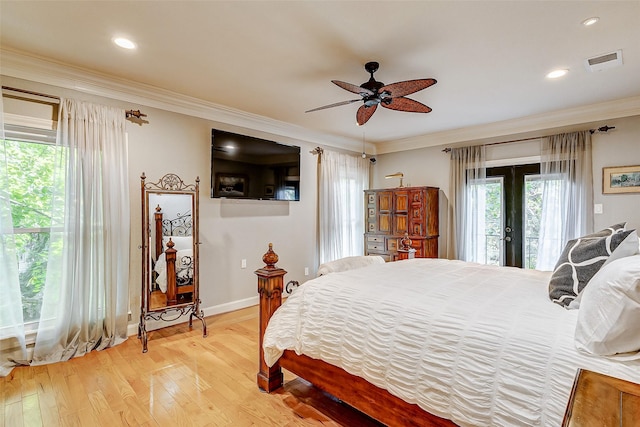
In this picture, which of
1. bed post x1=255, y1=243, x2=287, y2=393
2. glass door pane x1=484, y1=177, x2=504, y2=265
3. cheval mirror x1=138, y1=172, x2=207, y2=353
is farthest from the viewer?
glass door pane x1=484, y1=177, x2=504, y2=265

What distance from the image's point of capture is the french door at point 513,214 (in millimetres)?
4285

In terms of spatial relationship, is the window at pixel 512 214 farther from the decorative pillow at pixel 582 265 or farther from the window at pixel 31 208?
the window at pixel 31 208

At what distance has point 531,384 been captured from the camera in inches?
44.8

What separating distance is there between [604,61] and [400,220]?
3024 mm

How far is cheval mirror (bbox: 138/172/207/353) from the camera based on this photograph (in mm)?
3074

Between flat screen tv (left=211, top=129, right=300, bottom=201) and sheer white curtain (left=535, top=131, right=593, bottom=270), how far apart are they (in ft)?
11.2

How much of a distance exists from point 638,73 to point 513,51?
4.81ft

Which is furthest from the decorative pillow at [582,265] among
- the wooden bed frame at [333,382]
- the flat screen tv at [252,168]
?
the flat screen tv at [252,168]

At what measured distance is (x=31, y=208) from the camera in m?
2.74

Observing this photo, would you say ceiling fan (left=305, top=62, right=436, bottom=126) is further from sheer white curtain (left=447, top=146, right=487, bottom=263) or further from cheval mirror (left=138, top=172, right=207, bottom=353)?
sheer white curtain (left=447, top=146, right=487, bottom=263)

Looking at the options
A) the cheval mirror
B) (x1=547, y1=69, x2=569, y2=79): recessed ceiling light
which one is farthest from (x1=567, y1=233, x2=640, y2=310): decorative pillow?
the cheval mirror

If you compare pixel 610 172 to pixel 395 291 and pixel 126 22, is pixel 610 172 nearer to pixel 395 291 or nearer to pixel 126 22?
pixel 395 291

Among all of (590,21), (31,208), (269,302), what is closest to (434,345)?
(269,302)

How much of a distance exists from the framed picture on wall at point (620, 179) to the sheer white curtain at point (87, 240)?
5.45 meters
